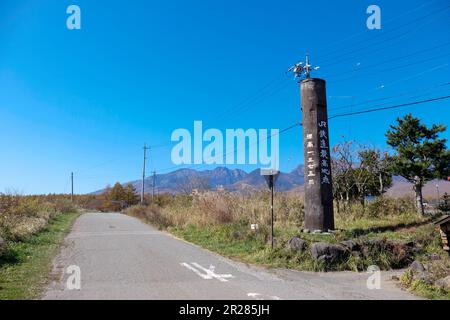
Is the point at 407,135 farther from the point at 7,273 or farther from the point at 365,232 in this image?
the point at 7,273

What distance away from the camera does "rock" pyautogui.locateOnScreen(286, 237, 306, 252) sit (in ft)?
38.1

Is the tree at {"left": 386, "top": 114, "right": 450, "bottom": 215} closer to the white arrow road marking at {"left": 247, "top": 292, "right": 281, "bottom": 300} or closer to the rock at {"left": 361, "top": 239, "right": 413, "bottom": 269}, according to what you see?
the rock at {"left": 361, "top": 239, "right": 413, "bottom": 269}

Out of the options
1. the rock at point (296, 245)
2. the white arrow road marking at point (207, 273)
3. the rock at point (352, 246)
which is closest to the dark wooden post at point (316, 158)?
the rock at point (296, 245)

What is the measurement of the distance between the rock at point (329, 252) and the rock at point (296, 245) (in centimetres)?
51

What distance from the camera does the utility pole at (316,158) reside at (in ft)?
50.0

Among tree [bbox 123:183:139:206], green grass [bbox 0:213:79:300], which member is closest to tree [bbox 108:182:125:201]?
tree [bbox 123:183:139:206]

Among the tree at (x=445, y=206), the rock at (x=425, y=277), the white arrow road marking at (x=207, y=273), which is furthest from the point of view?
the tree at (x=445, y=206)

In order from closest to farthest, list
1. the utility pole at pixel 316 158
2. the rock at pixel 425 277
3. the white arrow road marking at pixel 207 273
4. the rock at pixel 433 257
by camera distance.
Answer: the rock at pixel 425 277 → the white arrow road marking at pixel 207 273 → the rock at pixel 433 257 → the utility pole at pixel 316 158

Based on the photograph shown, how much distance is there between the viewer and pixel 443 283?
315 inches

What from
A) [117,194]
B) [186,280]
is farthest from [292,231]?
[117,194]

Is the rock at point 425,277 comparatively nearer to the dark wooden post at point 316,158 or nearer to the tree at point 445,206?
the dark wooden post at point 316,158

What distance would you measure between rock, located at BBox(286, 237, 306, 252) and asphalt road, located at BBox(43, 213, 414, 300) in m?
1.35
